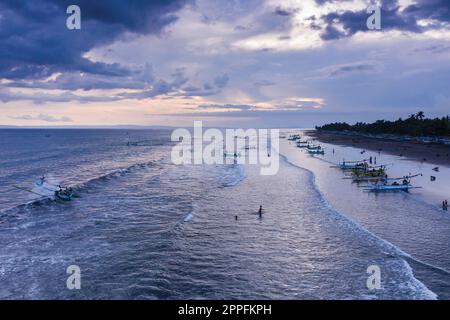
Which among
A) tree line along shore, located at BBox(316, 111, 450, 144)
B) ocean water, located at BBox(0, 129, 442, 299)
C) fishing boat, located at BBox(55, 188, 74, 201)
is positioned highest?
tree line along shore, located at BBox(316, 111, 450, 144)

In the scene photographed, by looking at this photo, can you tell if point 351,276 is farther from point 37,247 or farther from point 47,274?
Result: point 37,247

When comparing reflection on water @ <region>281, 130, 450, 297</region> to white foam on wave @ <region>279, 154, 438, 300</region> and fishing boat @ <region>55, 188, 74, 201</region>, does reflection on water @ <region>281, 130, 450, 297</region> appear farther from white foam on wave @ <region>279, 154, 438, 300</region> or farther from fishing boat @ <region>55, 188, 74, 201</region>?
fishing boat @ <region>55, 188, 74, 201</region>

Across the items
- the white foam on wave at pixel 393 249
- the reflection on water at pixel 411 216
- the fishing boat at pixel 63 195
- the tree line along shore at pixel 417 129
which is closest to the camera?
the white foam on wave at pixel 393 249

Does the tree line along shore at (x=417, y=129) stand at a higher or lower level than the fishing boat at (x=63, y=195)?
higher

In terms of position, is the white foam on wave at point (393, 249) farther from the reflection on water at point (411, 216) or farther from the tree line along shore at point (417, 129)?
the tree line along shore at point (417, 129)

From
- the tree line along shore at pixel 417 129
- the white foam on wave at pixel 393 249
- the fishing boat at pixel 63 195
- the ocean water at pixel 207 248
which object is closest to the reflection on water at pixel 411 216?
the ocean water at pixel 207 248

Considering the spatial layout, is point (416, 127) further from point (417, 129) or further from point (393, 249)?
point (393, 249)

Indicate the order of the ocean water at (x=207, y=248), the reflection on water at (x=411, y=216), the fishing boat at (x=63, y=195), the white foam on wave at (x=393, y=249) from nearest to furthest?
the white foam on wave at (x=393, y=249), the ocean water at (x=207, y=248), the reflection on water at (x=411, y=216), the fishing boat at (x=63, y=195)

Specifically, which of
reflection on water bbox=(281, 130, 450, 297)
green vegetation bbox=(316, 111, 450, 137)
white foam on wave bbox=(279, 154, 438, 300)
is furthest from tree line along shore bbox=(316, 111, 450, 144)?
white foam on wave bbox=(279, 154, 438, 300)

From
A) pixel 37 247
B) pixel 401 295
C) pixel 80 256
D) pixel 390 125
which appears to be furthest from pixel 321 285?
pixel 390 125
